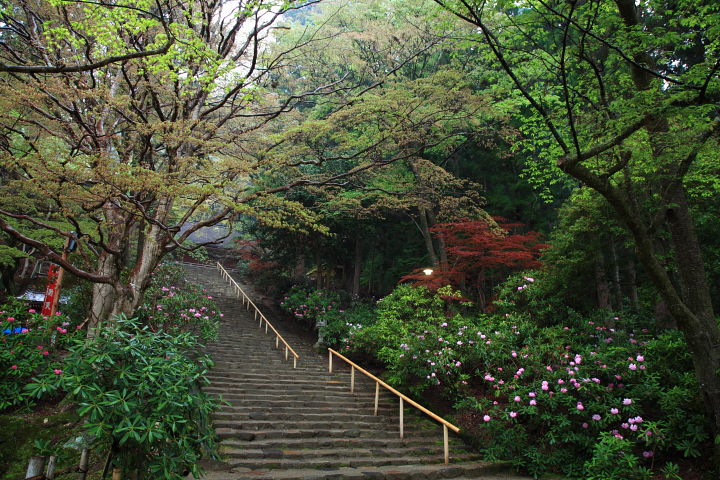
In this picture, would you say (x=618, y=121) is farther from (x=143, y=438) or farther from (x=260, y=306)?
(x=260, y=306)

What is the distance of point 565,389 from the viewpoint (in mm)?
5789

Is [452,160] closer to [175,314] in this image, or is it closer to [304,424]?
[175,314]

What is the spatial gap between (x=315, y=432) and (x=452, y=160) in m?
10.9

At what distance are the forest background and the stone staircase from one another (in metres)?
0.87

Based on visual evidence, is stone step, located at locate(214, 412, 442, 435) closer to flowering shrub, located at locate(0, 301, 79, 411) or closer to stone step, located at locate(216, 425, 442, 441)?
stone step, located at locate(216, 425, 442, 441)

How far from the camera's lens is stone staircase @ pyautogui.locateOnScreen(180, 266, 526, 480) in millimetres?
5430

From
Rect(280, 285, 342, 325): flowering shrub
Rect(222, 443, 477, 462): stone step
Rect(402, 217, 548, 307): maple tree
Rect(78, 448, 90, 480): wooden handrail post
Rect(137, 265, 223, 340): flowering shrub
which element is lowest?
Rect(222, 443, 477, 462): stone step

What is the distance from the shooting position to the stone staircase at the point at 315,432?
17.8 ft

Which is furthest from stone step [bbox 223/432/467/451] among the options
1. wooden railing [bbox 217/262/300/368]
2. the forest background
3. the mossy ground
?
wooden railing [bbox 217/262/300/368]

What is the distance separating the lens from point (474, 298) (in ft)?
42.8

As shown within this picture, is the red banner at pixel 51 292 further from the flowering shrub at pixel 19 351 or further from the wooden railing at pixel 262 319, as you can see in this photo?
the wooden railing at pixel 262 319

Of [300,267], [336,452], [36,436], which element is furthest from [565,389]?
[300,267]

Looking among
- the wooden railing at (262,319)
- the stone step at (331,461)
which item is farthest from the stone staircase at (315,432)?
the wooden railing at (262,319)

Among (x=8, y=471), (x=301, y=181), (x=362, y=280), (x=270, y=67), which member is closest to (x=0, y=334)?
(x=8, y=471)
